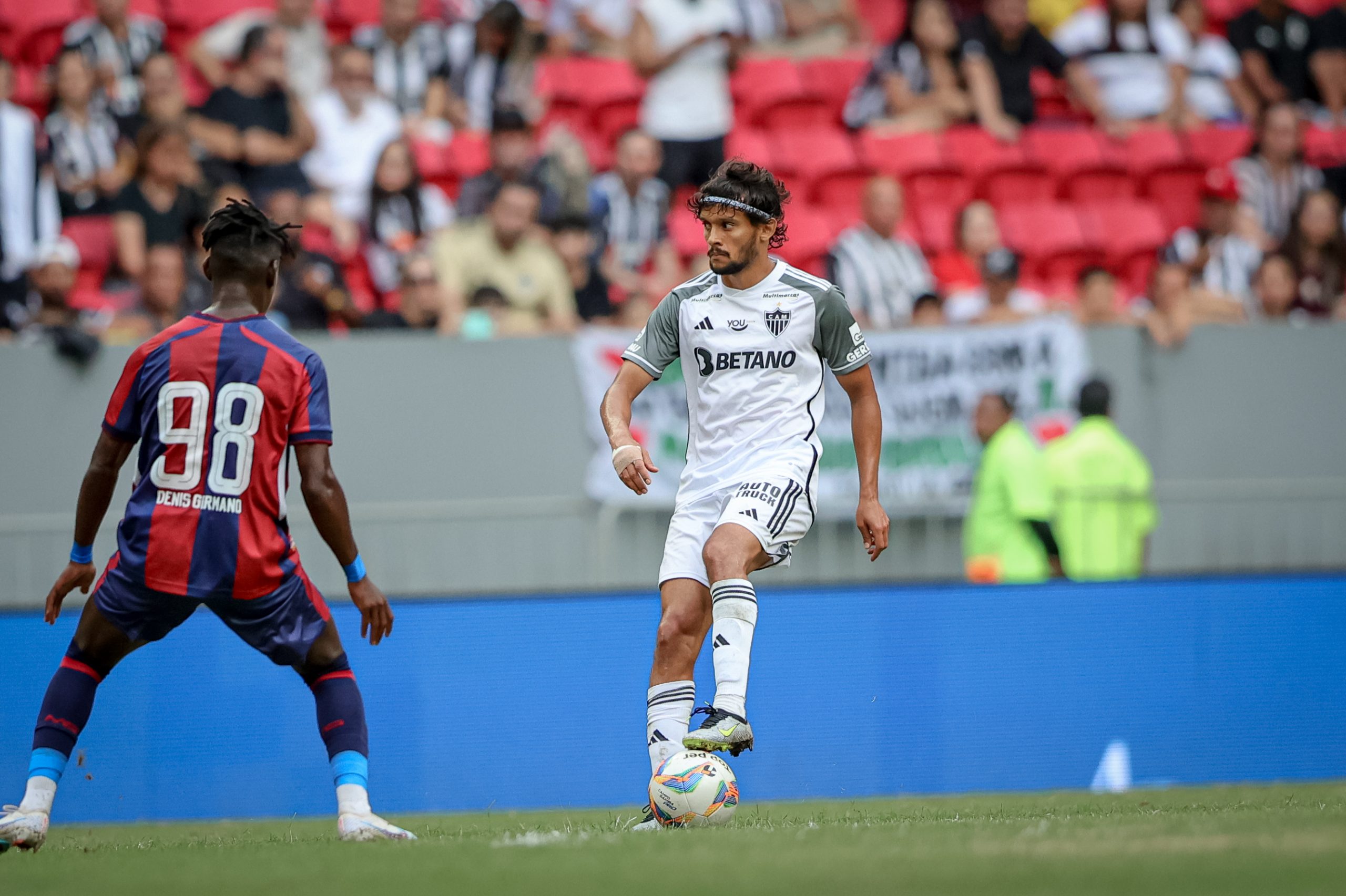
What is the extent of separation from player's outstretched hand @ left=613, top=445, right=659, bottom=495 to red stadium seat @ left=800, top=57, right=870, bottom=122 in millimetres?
8215

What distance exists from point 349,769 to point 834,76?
934cm

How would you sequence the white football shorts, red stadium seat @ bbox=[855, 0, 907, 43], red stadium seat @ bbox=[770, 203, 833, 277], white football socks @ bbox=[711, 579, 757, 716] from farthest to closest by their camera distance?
red stadium seat @ bbox=[855, 0, 907, 43] < red stadium seat @ bbox=[770, 203, 833, 277] < the white football shorts < white football socks @ bbox=[711, 579, 757, 716]

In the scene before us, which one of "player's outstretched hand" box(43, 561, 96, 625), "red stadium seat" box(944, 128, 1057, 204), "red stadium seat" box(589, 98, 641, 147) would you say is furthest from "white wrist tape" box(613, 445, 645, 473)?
"red stadium seat" box(944, 128, 1057, 204)

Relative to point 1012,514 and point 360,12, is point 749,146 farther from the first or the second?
point 1012,514

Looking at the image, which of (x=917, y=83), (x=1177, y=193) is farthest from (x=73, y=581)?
(x=1177, y=193)

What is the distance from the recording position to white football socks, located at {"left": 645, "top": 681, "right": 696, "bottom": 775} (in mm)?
5566

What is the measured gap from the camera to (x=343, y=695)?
212 inches

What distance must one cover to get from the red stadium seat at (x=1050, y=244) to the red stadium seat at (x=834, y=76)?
5.56ft

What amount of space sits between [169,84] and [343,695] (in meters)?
7.03

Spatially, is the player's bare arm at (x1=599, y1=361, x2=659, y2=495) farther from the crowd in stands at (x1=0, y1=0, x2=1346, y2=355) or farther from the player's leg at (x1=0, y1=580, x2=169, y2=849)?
the crowd in stands at (x1=0, y1=0, x2=1346, y2=355)

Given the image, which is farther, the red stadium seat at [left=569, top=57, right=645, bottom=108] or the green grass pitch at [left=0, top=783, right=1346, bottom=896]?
the red stadium seat at [left=569, top=57, right=645, bottom=108]

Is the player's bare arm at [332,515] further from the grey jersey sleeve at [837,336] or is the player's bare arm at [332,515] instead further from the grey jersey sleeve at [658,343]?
the grey jersey sleeve at [837,336]

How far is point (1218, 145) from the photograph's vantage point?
43.4 feet

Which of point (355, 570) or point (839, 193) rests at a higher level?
point (839, 193)
